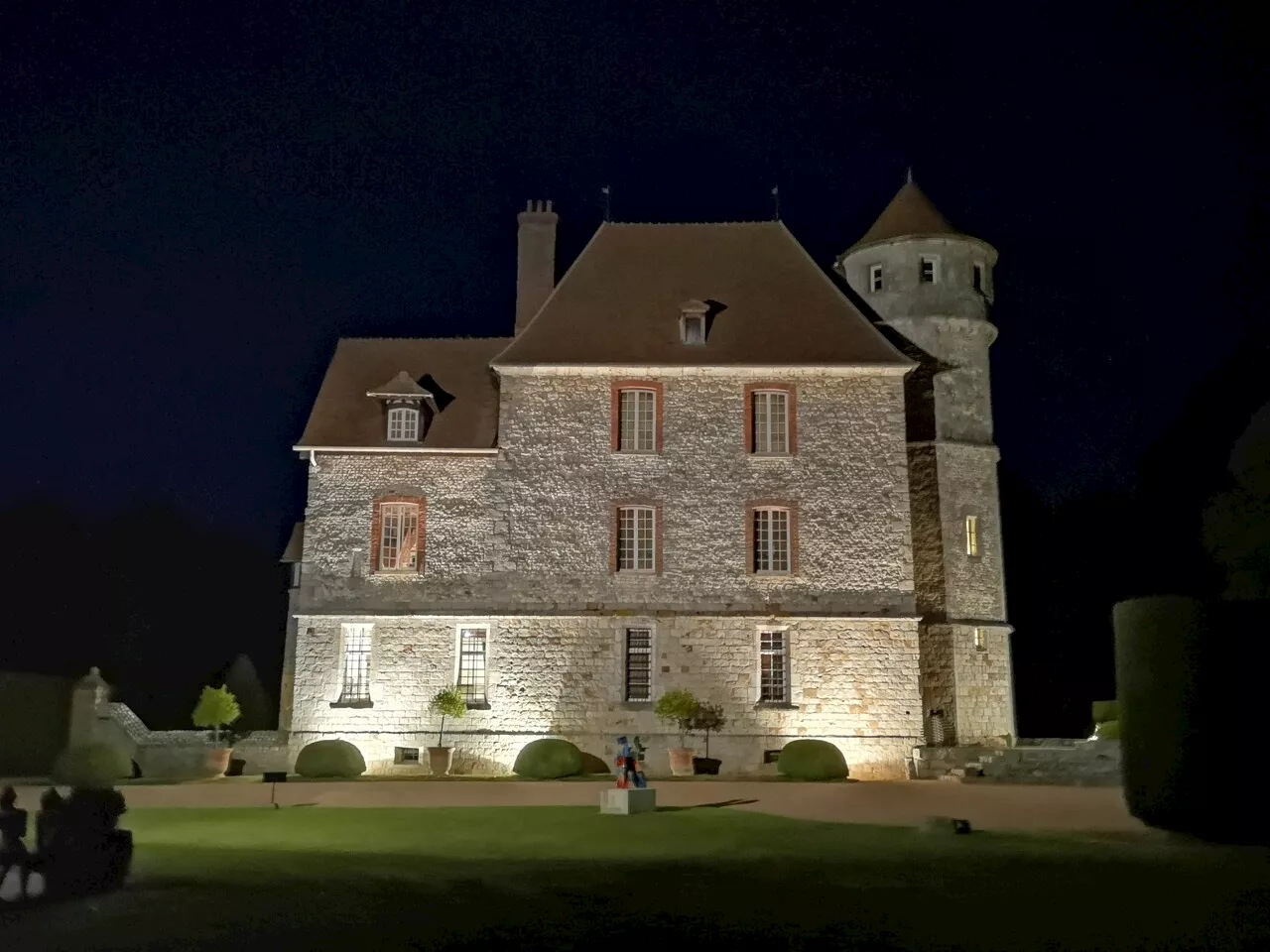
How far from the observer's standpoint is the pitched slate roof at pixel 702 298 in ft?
87.6

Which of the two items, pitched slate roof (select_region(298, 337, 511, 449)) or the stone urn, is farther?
pitched slate roof (select_region(298, 337, 511, 449))

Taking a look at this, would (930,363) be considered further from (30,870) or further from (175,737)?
(30,870)

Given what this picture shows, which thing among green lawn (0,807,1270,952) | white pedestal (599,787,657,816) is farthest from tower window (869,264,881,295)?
green lawn (0,807,1270,952)

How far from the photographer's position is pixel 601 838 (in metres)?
14.4

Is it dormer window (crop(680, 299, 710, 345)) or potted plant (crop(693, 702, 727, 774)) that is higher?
dormer window (crop(680, 299, 710, 345))

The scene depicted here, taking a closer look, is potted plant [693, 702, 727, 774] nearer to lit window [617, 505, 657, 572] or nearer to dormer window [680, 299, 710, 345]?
lit window [617, 505, 657, 572]

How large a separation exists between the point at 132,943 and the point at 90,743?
62.4ft

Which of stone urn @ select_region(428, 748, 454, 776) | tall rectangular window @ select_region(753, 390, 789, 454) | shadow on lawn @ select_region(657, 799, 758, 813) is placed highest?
tall rectangular window @ select_region(753, 390, 789, 454)

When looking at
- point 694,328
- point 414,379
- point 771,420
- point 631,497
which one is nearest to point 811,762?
point 631,497

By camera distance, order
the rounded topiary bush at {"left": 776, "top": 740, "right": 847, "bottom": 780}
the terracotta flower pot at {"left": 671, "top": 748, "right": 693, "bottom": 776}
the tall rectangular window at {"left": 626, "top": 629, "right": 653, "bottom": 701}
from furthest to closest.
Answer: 1. the tall rectangular window at {"left": 626, "top": 629, "right": 653, "bottom": 701}
2. the terracotta flower pot at {"left": 671, "top": 748, "right": 693, "bottom": 776}
3. the rounded topiary bush at {"left": 776, "top": 740, "right": 847, "bottom": 780}

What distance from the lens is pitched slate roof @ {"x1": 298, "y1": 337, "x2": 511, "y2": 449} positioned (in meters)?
27.2

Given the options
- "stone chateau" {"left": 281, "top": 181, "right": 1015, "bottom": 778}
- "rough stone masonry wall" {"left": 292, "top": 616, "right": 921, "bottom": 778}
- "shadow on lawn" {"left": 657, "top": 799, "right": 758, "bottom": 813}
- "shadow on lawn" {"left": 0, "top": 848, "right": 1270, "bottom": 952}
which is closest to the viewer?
"shadow on lawn" {"left": 0, "top": 848, "right": 1270, "bottom": 952}

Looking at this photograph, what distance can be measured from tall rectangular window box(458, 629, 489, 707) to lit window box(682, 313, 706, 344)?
7608 mm

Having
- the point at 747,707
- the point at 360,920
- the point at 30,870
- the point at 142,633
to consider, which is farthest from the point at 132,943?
the point at 142,633
